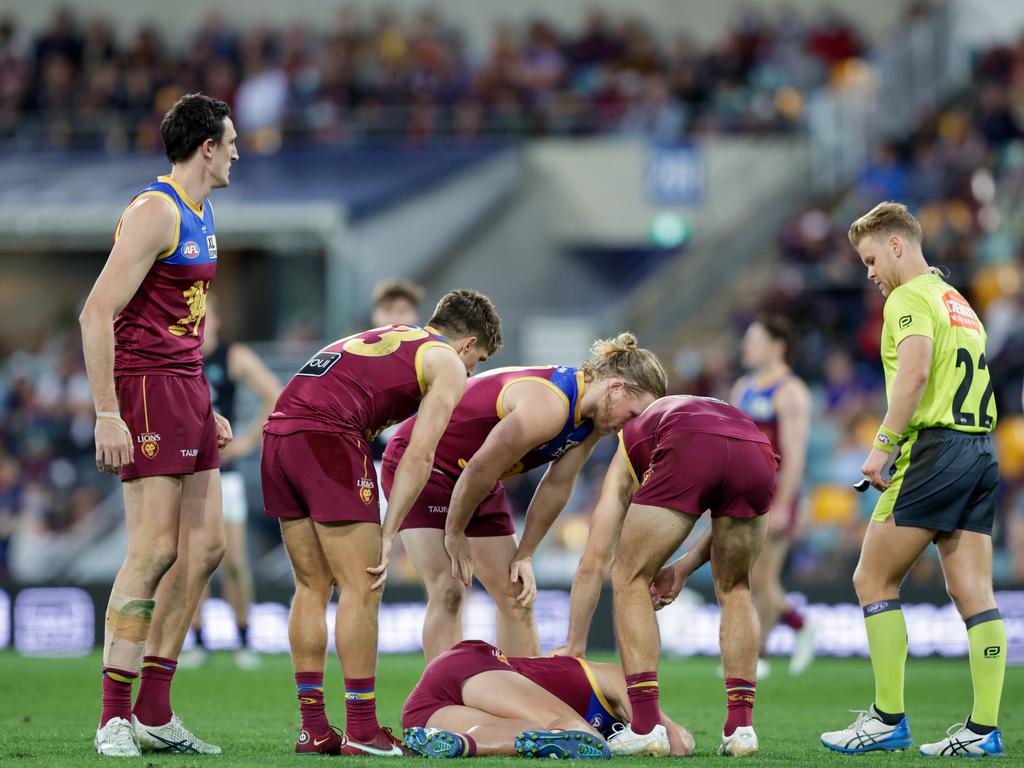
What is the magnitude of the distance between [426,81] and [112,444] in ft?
60.0

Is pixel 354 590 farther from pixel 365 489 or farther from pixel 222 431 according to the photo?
pixel 222 431

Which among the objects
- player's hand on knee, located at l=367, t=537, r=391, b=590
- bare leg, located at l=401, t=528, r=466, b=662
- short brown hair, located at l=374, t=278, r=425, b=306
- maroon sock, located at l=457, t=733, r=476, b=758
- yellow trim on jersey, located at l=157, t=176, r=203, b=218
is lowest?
maroon sock, located at l=457, t=733, r=476, b=758

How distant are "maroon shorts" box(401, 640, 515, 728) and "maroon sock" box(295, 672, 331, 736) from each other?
376mm

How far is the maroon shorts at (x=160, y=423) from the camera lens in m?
6.71

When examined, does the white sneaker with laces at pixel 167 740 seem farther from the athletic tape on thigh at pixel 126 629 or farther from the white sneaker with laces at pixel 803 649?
the white sneaker with laces at pixel 803 649

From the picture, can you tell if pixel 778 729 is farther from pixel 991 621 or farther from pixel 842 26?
pixel 842 26

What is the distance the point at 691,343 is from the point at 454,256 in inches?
173

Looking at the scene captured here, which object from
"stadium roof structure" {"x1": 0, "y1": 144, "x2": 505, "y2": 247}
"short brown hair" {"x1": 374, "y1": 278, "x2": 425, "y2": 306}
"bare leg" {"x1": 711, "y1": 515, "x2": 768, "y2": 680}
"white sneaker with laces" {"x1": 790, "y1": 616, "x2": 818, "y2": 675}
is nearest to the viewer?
"bare leg" {"x1": 711, "y1": 515, "x2": 768, "y2": 680}

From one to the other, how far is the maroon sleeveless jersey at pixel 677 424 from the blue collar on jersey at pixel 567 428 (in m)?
0.27

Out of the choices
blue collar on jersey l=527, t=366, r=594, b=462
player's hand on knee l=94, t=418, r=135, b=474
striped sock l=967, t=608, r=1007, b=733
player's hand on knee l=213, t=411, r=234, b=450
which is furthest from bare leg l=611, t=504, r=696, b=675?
player's hand on knee l=94, t=418, r=135, b=474

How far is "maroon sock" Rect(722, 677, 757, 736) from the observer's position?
22.9 ft

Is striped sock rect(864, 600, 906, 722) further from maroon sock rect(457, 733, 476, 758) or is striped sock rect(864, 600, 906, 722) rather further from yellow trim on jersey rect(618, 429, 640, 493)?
maroon sock rect(457, 733, 476, 758)

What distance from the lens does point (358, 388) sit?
691 cm

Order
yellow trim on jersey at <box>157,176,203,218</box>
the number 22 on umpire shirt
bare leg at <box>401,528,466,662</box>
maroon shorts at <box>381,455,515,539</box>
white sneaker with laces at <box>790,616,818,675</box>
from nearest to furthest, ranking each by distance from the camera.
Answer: yellow trim on jersey at <box>157,176,203,218</box> → the number 22 on umpire shirt → bare leg at <box>401,528,466,662</box> → maroon shorts at <box>381,455,515,539</box> → white sneaker with laces at <box>790,616,818,675</box>
